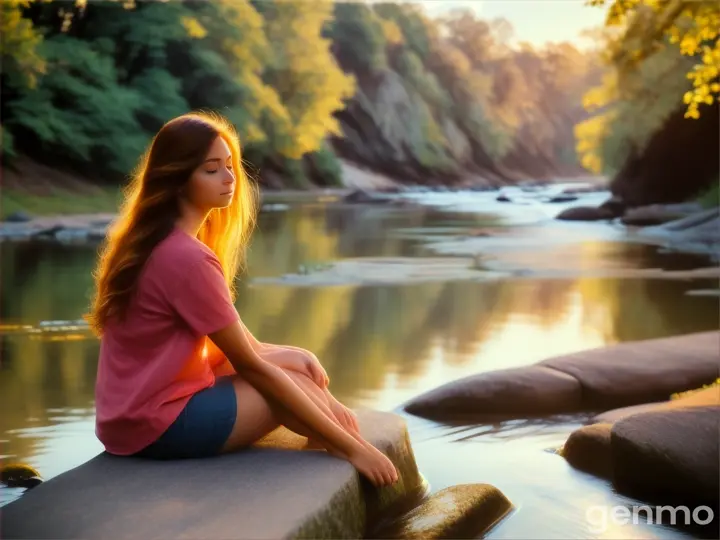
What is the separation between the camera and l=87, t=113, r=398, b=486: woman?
322 cm

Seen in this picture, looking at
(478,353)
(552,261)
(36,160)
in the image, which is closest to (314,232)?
(552,261)

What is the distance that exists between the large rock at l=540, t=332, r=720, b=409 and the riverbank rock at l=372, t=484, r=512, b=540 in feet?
6.02

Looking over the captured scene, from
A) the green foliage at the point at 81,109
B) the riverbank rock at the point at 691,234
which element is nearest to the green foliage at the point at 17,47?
the green foliage at the point at 81,109

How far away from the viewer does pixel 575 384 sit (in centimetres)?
558

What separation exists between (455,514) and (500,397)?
1.91 metres

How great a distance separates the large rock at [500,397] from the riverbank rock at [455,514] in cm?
146

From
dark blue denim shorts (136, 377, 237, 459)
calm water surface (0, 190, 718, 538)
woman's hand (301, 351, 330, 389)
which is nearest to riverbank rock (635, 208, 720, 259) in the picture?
calm water surface (0, 190, 718, 538)

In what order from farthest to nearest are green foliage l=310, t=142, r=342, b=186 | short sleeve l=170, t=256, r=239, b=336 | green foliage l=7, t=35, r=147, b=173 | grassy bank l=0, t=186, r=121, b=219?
1. green foliage l=310, t=142, r=342, b=186
2. green foliage l=7, t=35, r=147, b=173
3. grassy bank l=0, t=186, r=121, b=219
4. short sleeve l=170, t=256, r=239, b=336

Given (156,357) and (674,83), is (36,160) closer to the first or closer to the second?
(674,83)

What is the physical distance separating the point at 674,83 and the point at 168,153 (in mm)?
22116

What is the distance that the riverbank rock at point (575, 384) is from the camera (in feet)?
17.6

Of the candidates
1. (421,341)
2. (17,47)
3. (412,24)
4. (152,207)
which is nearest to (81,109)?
(17,47)

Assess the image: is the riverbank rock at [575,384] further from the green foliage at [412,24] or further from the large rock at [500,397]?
the green foliage at [412,24]

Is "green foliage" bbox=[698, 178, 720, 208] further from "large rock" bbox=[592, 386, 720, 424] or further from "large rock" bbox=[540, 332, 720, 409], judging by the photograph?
"large rock" bbox=[592, 386, 720, 424]
